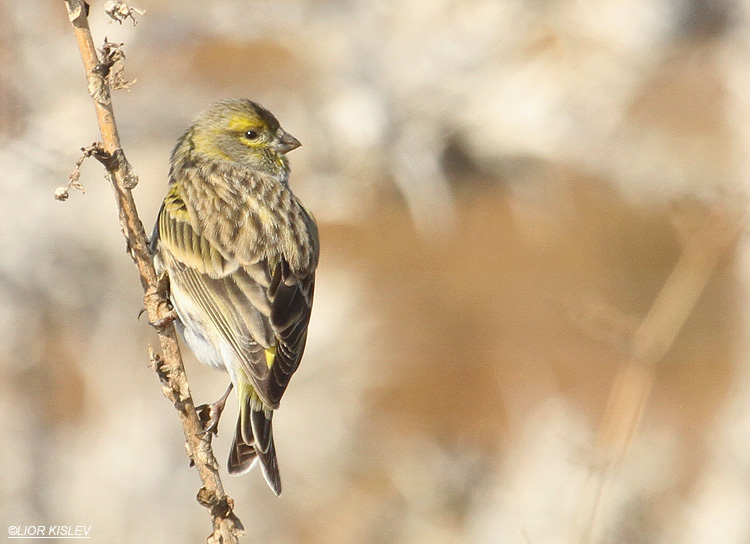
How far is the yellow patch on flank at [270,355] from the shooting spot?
3.50 meters

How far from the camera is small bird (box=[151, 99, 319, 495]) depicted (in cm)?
342

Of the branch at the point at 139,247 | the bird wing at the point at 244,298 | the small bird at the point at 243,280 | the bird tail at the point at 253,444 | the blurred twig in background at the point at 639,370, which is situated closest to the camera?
the blurred twig in background at the point at 639,370

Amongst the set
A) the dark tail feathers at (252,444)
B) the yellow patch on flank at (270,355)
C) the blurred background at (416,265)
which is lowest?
the dark tail feathers at (252,444)

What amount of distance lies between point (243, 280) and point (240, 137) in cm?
98

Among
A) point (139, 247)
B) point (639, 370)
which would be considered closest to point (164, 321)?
point (139, 247)

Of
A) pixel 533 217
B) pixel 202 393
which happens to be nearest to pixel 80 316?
pixel 202 393

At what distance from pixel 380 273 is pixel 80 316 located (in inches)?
122

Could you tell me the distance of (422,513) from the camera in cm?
616

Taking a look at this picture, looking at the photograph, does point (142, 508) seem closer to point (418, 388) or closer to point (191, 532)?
point (191, 532)

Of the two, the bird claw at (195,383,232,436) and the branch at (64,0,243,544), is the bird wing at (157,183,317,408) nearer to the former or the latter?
the bird claw at (195,383,232,436)

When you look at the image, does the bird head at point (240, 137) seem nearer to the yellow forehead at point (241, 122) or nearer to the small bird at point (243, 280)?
the yellow forehead at point (241, 122)

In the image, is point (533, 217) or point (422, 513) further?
point (533, 217)

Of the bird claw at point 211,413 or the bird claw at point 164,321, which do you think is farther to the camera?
the bird claw at point 211,413

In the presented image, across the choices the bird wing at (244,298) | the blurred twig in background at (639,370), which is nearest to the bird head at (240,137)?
the bird wing at (244,298)
